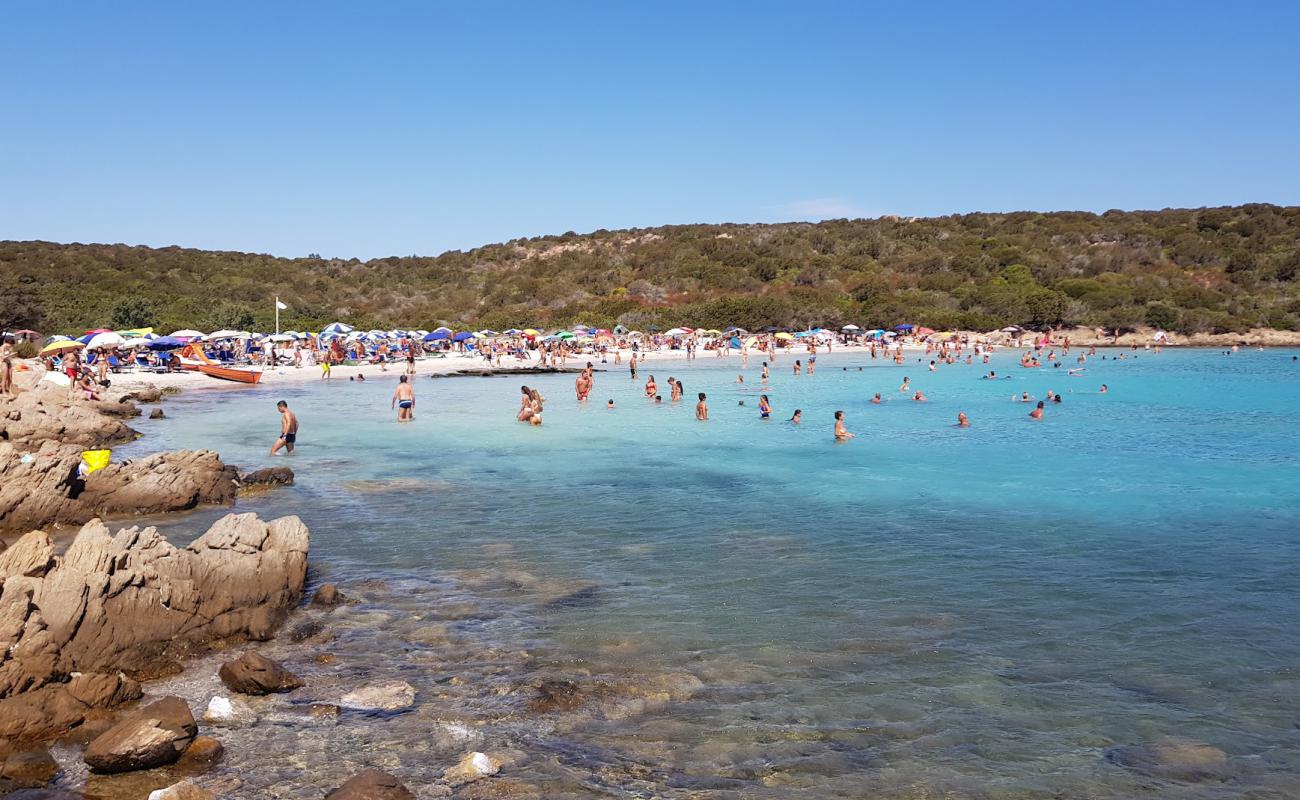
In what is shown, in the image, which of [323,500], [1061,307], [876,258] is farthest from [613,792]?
[876,258]

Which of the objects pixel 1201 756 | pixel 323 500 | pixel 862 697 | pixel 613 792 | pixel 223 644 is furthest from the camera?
pixel 323 500

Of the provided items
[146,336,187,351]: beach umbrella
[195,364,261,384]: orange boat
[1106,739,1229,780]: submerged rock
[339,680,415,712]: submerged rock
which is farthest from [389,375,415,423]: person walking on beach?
[1106,739,1229,780]: submerged rock

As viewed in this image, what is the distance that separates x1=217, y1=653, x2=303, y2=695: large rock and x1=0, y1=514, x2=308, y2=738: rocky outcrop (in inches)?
24.9

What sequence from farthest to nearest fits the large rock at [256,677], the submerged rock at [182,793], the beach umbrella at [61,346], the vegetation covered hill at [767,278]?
the vegetation covered hill at [767,278]
the beach umbrella at [61,346]
the large rock at [256,677]
the submerged rock at [182,793]

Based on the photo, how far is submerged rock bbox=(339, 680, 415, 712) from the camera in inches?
268

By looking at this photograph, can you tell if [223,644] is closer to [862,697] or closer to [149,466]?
[862,697]

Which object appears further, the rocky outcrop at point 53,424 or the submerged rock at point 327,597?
the rocky outcrop at point 53,424

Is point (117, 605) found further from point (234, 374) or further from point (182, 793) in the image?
point (234, 374)

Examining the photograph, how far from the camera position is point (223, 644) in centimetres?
805

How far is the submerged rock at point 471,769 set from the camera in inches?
228

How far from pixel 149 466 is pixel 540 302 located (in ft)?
216

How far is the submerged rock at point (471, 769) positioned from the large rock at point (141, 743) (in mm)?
1644

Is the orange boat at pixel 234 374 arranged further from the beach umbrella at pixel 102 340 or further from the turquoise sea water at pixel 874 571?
the turquoise sea water at pixel 874 571

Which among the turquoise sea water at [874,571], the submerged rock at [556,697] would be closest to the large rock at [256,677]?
the submerged rock at [556,697]
